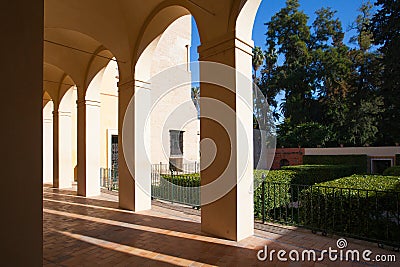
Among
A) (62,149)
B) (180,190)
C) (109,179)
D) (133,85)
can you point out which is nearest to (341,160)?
(180,190)

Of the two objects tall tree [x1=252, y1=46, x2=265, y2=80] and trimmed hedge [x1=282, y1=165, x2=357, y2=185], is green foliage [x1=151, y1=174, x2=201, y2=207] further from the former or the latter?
tall tree [x1=252, y1=46, x2=265, y2=80]

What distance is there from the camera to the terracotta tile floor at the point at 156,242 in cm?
365

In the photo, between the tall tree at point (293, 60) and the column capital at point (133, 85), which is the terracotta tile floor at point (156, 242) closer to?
the column capital at point (133, 85)

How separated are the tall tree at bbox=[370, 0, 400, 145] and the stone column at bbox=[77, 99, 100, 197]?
1827 centimetres

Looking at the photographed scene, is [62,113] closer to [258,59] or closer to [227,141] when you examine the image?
[227,141]

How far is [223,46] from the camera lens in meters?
4.48

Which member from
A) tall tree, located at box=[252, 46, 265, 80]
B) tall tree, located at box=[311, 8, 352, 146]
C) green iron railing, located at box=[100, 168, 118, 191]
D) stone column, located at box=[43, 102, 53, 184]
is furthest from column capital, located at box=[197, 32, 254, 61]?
tall tree, located at box=[252, 46, 265, 80]

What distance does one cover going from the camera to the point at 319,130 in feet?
72.4

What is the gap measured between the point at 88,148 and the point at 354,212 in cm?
766

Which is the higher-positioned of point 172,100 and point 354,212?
point 172,100

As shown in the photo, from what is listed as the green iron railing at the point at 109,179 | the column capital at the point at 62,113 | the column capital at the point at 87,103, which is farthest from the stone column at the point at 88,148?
the column capital at the point at 62,113

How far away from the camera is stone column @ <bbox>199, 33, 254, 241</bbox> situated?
171 inches

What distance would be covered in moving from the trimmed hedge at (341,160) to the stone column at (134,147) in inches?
597

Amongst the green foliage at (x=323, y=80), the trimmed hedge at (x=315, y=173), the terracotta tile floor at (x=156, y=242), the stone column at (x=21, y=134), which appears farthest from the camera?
the green foliage at (x=323, y=80)
